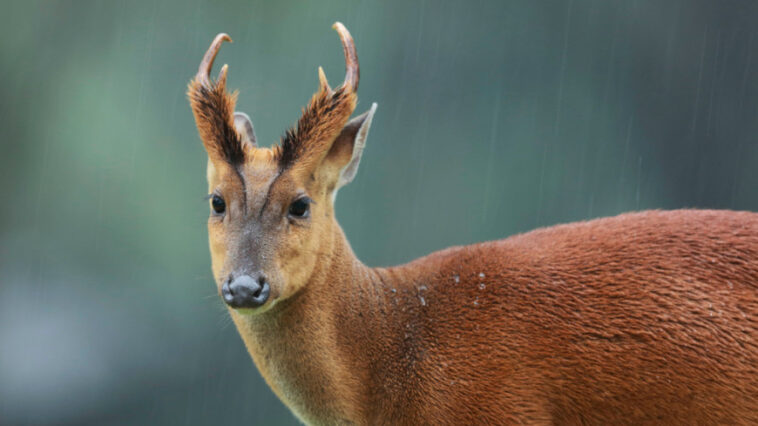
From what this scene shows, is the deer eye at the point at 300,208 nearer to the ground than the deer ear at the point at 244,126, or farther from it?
nearer to the ground

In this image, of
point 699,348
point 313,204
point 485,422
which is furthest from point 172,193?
point 699,348

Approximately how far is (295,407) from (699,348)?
206cm

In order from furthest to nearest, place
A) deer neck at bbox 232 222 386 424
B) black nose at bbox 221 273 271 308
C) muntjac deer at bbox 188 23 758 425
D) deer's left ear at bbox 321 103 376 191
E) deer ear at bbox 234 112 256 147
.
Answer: deer ear at bbox 234 112 256 147 < deer's left ear at bbox 321 103 376 191 < deer neck at bbox 232 222 386 424 < muntjac deer at bbox 188 23 758 425 < black nose at bbox 221 273 271 308

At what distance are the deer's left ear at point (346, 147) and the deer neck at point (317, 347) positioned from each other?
40 cm

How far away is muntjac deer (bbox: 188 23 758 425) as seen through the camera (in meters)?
3.85

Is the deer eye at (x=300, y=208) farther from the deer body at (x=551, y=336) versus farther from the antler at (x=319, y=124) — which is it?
the deer body at (x=551, y=336)

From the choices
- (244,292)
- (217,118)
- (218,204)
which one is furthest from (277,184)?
(244,292)

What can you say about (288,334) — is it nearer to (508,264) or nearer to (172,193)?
(508,264)

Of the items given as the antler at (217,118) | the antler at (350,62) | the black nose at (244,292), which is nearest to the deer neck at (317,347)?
the black nose at (244,292)

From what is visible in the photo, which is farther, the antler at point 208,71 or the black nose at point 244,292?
the antler at point 208,71

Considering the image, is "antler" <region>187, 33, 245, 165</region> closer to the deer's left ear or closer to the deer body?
the deer's left ear

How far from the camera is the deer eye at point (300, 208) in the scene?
4.06 meters

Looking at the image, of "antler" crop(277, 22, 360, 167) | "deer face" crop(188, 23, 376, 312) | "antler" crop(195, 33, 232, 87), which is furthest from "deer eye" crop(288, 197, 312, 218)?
"antler" crop(195, 33, 232, 87)

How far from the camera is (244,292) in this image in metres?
3.65
